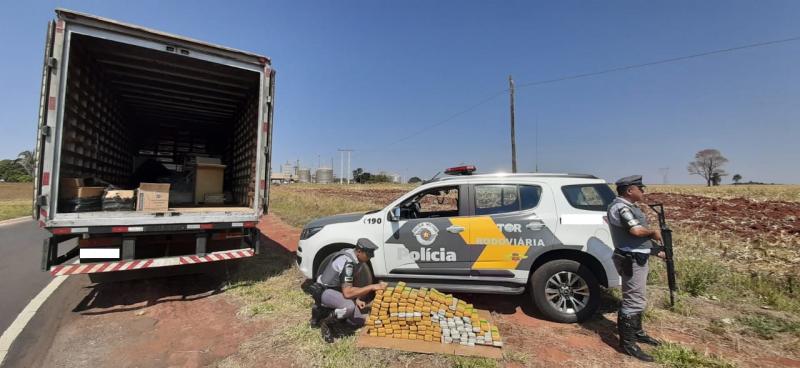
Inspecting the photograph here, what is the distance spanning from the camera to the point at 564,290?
4172mm

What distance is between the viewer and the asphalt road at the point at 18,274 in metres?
4.71

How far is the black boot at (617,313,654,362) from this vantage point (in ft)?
11.1

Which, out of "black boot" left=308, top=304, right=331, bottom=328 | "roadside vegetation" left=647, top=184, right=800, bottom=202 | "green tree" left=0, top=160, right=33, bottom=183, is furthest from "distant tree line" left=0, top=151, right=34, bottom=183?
"roadside vegetation" left=647, top=184, right=800, bottom=202

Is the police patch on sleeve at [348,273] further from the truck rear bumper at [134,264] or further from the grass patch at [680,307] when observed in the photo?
the grass patch at [680,307]

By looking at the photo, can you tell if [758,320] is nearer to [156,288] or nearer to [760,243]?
[760,243]

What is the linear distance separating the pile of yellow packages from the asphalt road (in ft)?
14.4

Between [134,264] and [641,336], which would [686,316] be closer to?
[641,336]

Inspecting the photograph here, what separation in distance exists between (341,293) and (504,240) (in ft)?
6.79

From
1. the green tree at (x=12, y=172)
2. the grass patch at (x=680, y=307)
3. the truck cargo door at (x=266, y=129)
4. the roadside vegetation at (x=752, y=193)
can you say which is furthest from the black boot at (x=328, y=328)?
the green tree at (x=12, y=172)

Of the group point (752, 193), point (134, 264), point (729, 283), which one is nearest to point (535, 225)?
point (729, 283)

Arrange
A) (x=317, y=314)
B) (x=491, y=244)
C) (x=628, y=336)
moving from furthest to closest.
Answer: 1. (x=491, y=244)
2. (x=317, y=314)
3. (x=628, y=336)

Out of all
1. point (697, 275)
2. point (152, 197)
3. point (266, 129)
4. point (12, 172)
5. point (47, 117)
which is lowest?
point (697, 275)

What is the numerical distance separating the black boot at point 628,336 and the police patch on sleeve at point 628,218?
3.03 feet

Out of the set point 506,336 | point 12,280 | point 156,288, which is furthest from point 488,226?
point 12,280
